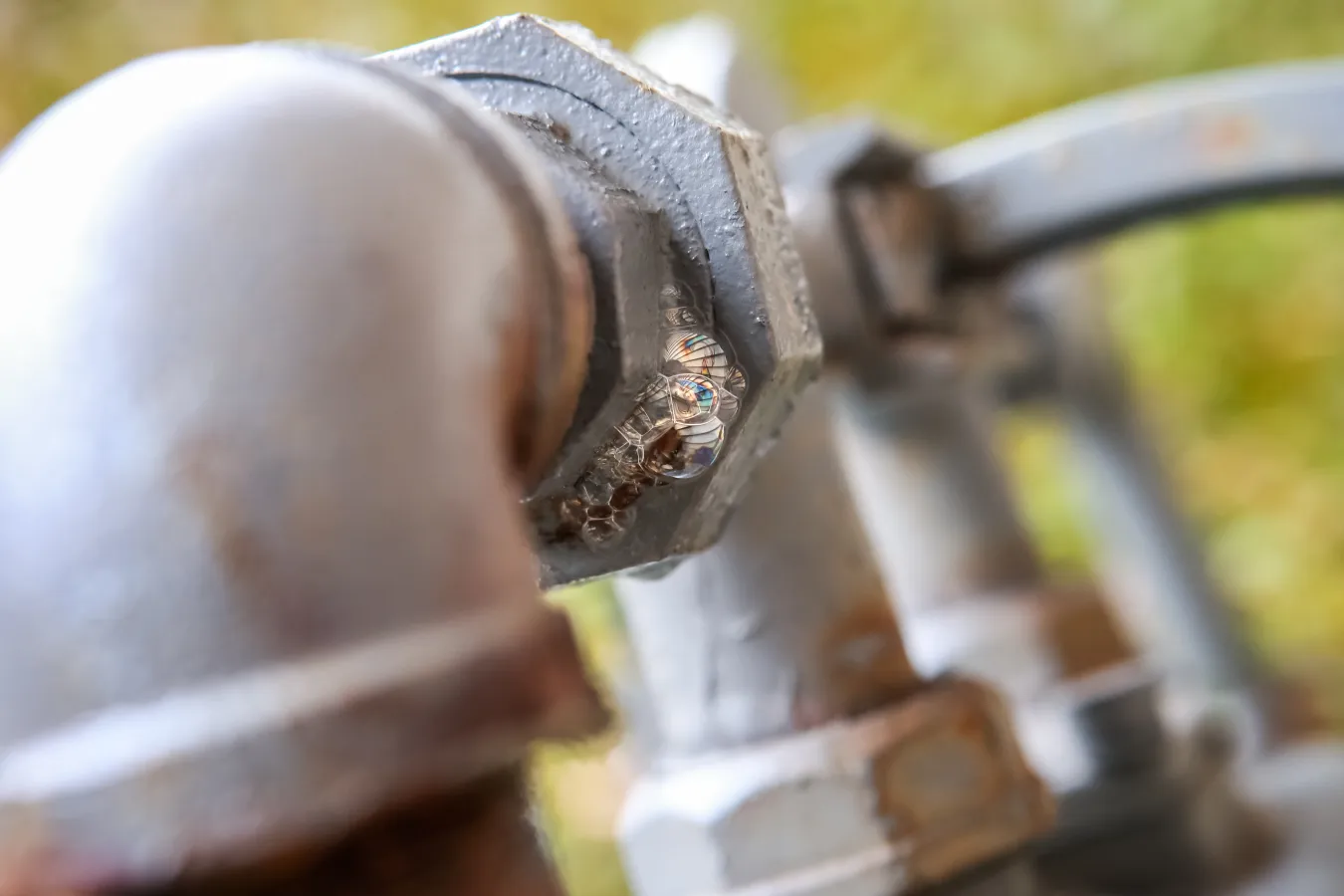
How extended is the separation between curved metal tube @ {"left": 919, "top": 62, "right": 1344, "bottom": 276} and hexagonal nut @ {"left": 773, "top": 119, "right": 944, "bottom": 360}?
0.05m

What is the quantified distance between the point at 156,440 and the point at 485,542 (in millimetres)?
59

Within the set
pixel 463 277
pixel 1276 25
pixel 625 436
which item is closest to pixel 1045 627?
pixel 625 436

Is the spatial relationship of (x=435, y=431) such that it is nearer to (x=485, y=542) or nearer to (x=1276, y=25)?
(x=485, y=542)

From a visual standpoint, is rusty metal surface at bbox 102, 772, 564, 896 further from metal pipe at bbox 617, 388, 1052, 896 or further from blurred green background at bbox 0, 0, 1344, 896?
blurred green background at bbox 0, 0, 1344, 896

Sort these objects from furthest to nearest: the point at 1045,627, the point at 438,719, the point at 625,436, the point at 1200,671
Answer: the point at 1200,671 → the point at 1045,627 → the point at 625,436 → the point at 438,719

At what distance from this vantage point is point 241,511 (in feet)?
0.78

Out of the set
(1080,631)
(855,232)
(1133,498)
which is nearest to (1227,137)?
(855,232)

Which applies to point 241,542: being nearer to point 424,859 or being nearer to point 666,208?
point 424,859

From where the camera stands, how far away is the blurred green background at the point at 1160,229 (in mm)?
1815

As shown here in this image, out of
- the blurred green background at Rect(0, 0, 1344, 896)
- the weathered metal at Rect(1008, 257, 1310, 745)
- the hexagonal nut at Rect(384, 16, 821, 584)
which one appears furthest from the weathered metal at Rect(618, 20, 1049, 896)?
the blurred green background at Rect(0, 0, 1344, 896)

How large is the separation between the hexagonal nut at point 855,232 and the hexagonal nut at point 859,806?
18 cm

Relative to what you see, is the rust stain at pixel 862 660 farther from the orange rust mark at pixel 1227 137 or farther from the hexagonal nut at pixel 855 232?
the orange rust mark at pixel 1227 137

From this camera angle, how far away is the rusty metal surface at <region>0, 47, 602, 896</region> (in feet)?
0.74

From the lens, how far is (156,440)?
240 millimetres
